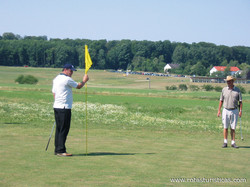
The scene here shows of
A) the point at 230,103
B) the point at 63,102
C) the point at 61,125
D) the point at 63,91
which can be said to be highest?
the point at 63,91

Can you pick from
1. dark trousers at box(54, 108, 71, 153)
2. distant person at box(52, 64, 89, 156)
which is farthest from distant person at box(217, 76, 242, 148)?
dark trousers at box(54, 108, 71, 153)

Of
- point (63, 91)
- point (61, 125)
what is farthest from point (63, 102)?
point (61, 125)

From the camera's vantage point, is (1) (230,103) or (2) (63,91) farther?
(1) (230,103)

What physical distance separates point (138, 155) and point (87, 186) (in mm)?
3931

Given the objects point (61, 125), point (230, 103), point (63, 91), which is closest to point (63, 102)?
point (63, 91)

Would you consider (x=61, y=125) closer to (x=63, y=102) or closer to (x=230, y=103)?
(x=63, y=102)

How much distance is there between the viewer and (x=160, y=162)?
1012cm

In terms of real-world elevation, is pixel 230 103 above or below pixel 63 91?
below

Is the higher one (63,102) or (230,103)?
(63,102)

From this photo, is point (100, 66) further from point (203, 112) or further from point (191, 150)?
point (191, 150)

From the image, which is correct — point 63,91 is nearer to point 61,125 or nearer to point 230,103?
point 61,125

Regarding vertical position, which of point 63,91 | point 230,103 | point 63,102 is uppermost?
point 63,91

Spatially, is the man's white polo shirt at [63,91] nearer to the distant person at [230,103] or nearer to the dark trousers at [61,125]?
the dark trousers at [61,125]

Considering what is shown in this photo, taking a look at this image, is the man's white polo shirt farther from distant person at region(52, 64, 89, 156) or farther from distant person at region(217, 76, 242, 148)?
distant person at region(217, 76, 242, 148)
